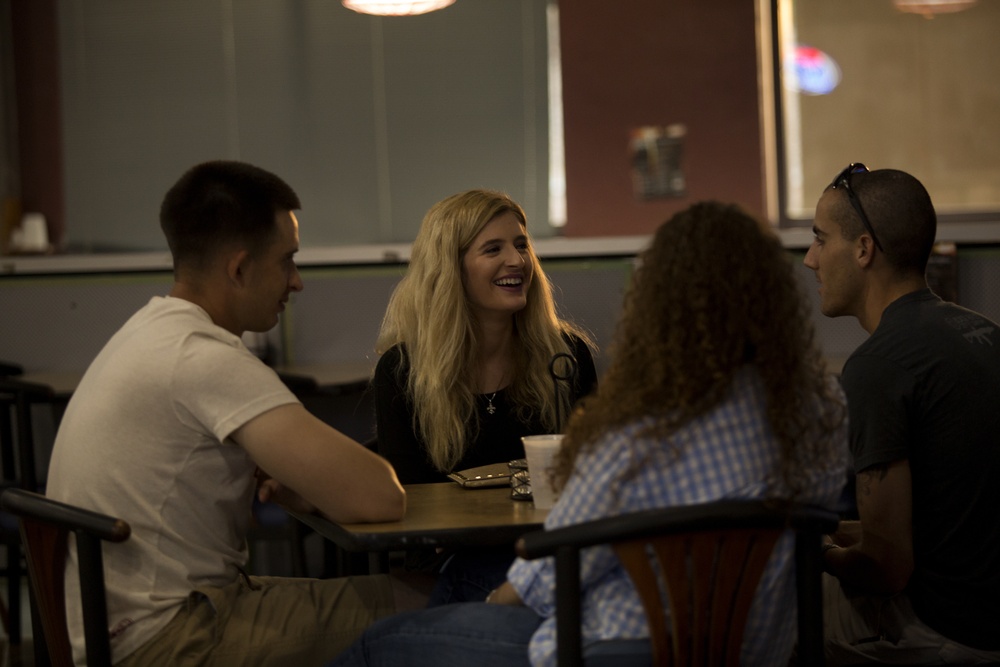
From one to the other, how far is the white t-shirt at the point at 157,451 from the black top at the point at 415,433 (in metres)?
0.70

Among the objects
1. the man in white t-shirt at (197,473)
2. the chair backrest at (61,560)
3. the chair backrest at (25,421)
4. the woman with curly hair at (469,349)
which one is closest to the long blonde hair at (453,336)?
the woman with curly hair at (469,349)

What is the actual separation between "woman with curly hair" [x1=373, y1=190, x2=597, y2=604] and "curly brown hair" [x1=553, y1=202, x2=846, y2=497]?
820 mm

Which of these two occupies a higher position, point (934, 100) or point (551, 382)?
point (934, 100)

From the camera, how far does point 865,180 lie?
6.53ft

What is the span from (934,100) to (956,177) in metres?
0.35

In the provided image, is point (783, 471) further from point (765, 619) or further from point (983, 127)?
point (983, 127)

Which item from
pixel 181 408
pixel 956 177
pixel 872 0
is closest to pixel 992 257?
pixel 956 177

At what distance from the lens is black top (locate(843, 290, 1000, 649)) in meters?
1.67

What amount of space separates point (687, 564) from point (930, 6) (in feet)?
13.6

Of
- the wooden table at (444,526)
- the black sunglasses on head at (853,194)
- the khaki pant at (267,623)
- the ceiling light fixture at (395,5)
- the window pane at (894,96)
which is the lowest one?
the khaki pant at (267,623)

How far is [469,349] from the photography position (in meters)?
2.43

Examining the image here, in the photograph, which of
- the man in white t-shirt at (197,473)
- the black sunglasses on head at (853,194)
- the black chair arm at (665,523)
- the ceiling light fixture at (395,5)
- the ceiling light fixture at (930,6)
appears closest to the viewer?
the black chair arm at (665,523)

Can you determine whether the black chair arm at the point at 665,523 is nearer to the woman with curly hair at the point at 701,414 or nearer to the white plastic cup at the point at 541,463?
the woman with curly hair at the point at 701,414

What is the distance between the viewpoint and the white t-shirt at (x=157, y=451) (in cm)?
158
